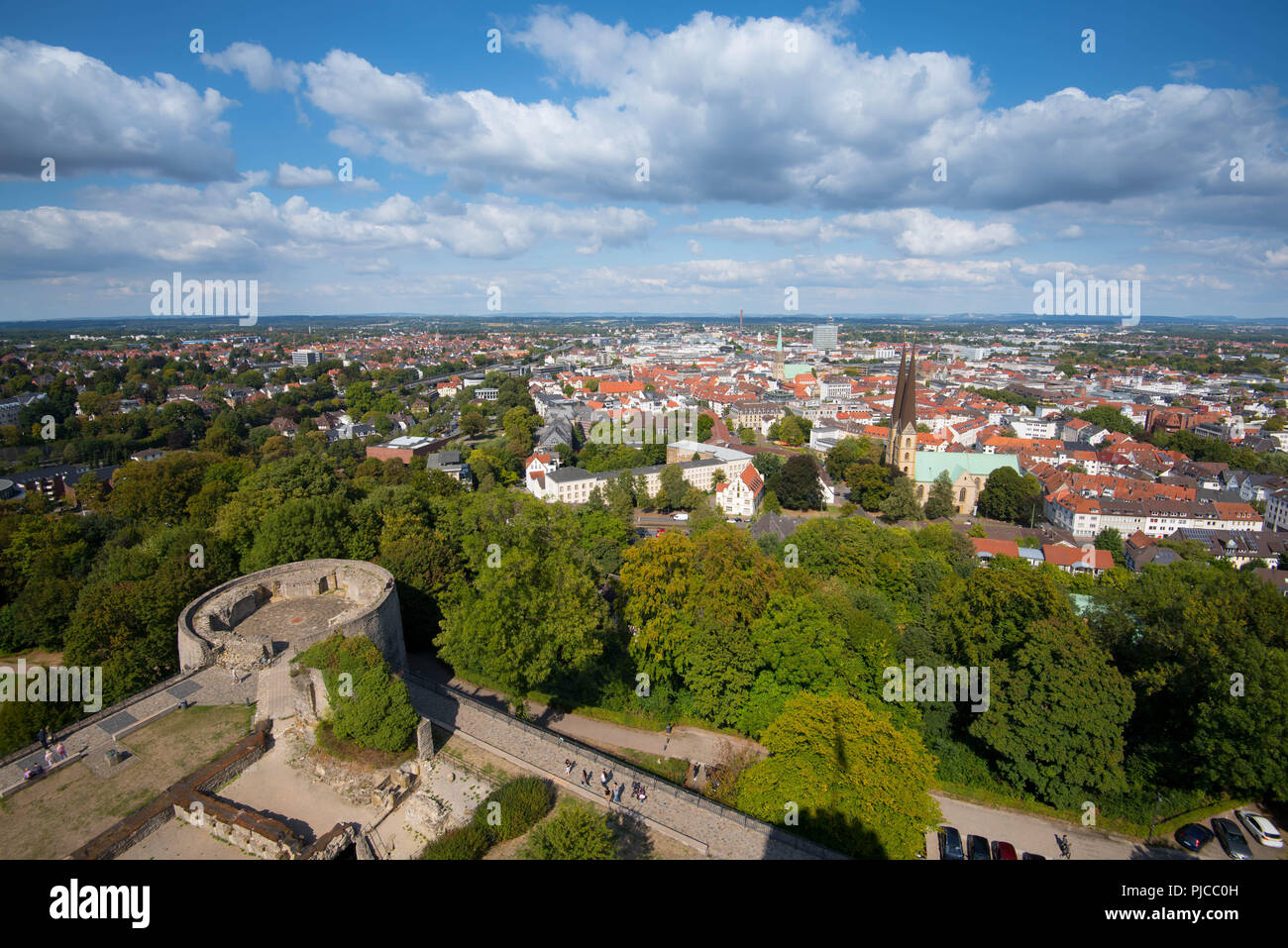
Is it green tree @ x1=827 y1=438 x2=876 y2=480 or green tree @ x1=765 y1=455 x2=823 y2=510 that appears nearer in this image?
green tree @ x1=765 y1=455 x2=823 y2=510

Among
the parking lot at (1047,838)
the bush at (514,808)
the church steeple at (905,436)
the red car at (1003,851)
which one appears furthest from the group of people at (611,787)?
the church steeple at (905,436)

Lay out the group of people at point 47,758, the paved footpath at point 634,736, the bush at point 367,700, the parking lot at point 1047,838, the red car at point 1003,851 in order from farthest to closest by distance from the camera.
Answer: the paved footpath at point 634,736
the parking lot at point 1047,838
the red car at point 1003,851
the bush at point 367,700
the group of people at point 47,758

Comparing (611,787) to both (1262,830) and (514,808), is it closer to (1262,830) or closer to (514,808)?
(514,808)

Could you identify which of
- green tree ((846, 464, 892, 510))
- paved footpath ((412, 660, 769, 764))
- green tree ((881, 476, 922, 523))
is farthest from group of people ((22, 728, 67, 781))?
green tree ((846, 464, 892, 510))

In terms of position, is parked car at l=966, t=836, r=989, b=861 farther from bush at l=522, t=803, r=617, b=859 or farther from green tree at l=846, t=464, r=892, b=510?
green tree at l=846, t=464, r=892, b=510

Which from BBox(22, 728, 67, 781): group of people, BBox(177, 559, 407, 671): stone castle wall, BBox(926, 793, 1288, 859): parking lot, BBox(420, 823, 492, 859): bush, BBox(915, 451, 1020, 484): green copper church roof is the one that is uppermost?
BBox(915, 451, 1020, 484): green copper church roof

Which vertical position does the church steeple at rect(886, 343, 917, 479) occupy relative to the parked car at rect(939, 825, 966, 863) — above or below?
above

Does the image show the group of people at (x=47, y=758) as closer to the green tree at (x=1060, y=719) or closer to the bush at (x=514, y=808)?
the bush at (x=514, y=808)

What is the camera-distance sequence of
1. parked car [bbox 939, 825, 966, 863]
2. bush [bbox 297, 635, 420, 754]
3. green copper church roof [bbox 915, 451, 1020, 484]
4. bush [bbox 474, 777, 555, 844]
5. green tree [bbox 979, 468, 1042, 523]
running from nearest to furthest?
bush [bbox 474, 777, 555, 844] → bush [bbox 297, 635, 420, 754] → parked car [bbox 939, 825, 966, 863] → green tree [bbox 979, 468, 1042, 523] → green copper church roof [bbox 915, 451, 1020, 484]
